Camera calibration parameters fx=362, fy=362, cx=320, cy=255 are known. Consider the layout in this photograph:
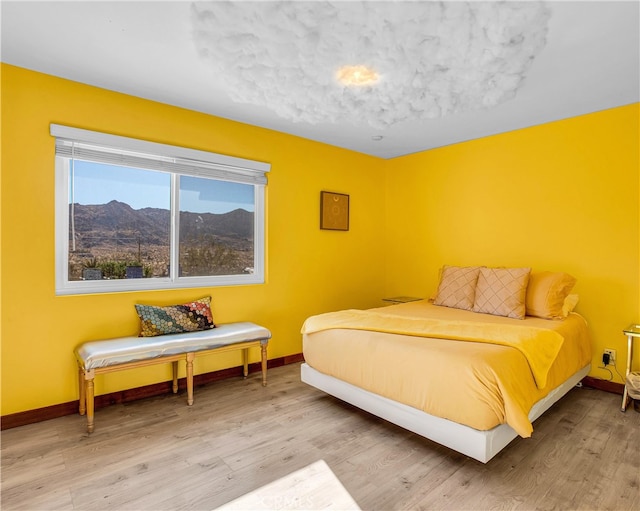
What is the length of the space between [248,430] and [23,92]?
2.73m

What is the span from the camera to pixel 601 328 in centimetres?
312

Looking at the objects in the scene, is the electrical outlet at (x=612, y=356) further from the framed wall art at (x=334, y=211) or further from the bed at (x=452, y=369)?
the framed wall art at (x=334, y=211)

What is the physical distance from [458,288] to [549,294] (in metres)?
0.75

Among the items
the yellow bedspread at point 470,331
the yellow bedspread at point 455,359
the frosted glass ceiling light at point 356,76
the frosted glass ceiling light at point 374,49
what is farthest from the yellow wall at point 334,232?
the frosted glass ceiling light at point 356,76

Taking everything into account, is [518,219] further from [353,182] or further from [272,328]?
[272,328]

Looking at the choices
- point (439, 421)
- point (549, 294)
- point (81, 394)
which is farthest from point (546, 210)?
point (81, 394)

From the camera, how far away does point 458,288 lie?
348 centimetres

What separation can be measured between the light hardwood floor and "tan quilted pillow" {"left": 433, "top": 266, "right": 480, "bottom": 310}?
42.4 inches

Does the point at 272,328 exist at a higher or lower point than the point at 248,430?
higher

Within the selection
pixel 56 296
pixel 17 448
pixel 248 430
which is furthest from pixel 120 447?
pixel 56 296

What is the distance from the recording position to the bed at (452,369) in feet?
6.09

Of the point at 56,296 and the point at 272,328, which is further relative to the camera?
the point at 272,328

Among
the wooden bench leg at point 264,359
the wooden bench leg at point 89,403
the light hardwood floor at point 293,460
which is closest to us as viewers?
the light hardwood floor at point 293,460

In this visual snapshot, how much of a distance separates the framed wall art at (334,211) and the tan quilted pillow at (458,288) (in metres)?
1.31
